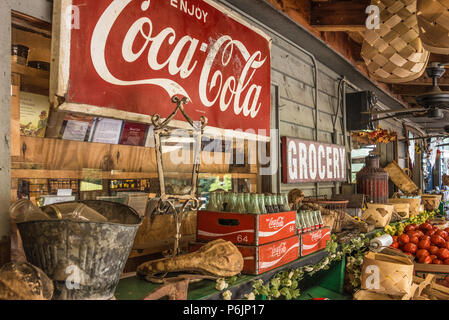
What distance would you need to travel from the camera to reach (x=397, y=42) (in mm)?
1979

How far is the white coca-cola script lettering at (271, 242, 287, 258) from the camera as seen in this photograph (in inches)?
67.2

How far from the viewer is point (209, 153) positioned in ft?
10.2

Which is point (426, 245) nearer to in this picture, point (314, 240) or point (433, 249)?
point (433, 249)

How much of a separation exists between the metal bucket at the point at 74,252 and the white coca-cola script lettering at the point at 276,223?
0.78 meters

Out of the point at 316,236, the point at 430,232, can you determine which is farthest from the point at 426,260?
the point at 316,236

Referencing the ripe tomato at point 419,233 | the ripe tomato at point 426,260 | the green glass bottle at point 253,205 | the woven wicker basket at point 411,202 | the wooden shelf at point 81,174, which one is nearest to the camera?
the wooden shelf at point 81,174

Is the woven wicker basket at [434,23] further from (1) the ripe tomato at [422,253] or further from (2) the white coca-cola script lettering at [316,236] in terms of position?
(1) the ripe tomato at [422,253]

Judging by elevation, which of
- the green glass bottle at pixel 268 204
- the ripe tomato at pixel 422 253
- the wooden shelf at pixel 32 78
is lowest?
the ripe tomato at pixel 422 253

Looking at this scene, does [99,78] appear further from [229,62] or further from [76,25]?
[229,62]

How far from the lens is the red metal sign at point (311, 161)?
11.0 ft

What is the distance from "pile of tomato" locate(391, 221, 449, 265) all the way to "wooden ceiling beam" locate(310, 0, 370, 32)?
2.00m

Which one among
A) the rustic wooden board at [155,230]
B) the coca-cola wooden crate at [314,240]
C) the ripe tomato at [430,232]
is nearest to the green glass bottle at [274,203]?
the coca-cola wooden crate at [314,240]
